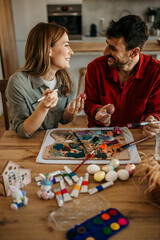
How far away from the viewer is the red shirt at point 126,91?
154 centimetres

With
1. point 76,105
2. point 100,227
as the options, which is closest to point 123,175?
point 100,227

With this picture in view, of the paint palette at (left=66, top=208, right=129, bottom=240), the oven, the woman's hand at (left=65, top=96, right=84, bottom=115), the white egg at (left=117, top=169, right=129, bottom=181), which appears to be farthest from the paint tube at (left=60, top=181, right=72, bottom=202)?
the oven

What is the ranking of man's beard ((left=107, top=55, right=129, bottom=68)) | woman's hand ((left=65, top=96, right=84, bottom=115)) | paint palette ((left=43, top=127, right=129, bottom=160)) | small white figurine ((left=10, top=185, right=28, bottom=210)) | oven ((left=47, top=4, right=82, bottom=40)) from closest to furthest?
small white figurine ((left=10, top=185, right=28, bottom=210)) → paint palette ((left=43, top=127, right=129, bottom=160)) → woman's hand ((left=65, top=96, right=84, bottom=115)) → man's beard ((left=107, top=55, right=129, bottom=68)) → oven ((left=47, top=4, right=82, bottom=40))

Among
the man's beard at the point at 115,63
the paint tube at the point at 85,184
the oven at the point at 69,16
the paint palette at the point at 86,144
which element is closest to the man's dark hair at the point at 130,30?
the man's beard at the point at 115,63

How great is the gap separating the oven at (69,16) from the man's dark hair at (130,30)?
296cm

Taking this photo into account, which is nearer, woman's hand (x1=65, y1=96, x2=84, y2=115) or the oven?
woman's hand (x1=65, y1=96, x2=84, y2=115)

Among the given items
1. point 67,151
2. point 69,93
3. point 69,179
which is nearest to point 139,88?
point 69,93

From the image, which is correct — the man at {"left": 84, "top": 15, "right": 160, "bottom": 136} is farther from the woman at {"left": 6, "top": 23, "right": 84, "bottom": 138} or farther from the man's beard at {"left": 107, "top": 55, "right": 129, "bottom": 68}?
the woman at {"left": 6, "top": 23, "right": 84, "bottom": 138}

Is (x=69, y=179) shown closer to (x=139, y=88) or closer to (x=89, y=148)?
(x=89, y=148)

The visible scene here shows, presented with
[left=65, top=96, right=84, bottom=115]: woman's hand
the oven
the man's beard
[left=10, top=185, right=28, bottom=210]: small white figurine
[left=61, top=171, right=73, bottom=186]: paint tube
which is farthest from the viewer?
the oven

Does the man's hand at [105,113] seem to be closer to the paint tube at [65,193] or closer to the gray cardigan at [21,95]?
the gray cardigan at [21,95]

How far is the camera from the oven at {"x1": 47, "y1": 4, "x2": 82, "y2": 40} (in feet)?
13.2

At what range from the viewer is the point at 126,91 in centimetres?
157

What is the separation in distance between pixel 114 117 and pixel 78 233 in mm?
1051
